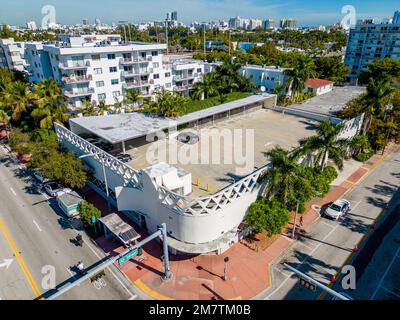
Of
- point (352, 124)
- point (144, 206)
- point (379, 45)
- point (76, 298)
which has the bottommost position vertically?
point (76, 298)

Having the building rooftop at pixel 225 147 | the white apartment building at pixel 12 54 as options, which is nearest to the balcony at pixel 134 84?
the building rooftop at pixel 225 147

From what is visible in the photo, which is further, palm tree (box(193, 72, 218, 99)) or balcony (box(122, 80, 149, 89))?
balcony (box(122, 80, 149, 89))

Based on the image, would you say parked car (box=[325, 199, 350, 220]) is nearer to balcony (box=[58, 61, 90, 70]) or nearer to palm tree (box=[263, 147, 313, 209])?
palm tree (box=[263, 147, 313, 209])

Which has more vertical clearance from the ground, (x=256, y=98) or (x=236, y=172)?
(x=256, y=98)

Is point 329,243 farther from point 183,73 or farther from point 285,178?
point 183,73

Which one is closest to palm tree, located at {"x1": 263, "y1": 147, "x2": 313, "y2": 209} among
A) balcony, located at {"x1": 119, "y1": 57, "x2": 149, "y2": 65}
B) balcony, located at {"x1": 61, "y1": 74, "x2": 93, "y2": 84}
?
balcony, located at {"x1": 61, "y1": 74, "x2": 93, "y2": 84}

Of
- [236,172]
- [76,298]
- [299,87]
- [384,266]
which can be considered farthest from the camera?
[299,87]

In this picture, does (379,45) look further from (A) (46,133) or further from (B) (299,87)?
(A) (46,133)
